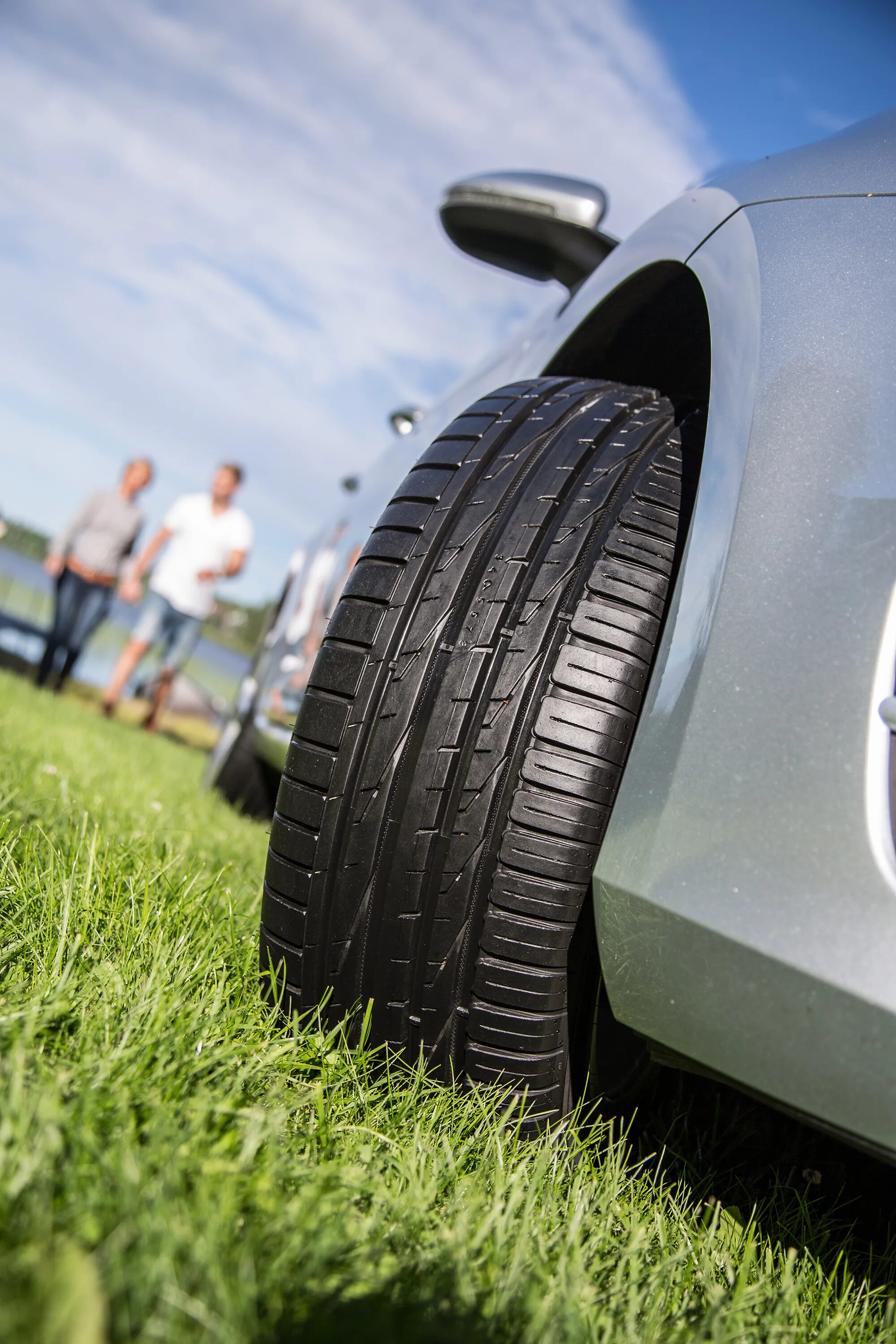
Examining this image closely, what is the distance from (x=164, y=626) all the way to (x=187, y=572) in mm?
425

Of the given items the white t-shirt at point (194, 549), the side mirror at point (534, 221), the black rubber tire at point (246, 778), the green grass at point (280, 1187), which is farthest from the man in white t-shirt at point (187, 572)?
the green grass at point (280, 1187)

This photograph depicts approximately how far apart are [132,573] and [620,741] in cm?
Answer: 646

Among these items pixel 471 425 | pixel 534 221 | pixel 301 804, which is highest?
pixel 534 221

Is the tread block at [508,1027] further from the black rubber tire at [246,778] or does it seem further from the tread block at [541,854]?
the black rubber tire at [246,778]

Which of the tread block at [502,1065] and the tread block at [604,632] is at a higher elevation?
the tread block at [604,632]

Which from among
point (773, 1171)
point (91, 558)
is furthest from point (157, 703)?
point (773, 1171)

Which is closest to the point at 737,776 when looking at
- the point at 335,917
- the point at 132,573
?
the point at 335,917

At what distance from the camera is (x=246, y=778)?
351cm

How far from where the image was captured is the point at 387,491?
247cm

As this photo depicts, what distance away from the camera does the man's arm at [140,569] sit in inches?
283

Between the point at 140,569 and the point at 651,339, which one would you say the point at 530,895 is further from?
the point at 140,569

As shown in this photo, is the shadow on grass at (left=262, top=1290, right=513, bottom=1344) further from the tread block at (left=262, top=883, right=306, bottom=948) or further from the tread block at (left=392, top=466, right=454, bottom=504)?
the tread block at (left=392, top=466, right=454, bottom=504)

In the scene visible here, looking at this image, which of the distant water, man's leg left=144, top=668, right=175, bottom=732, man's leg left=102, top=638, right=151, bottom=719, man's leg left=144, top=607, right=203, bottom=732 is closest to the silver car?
the distant water

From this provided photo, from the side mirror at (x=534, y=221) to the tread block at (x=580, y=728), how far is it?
125 cm
